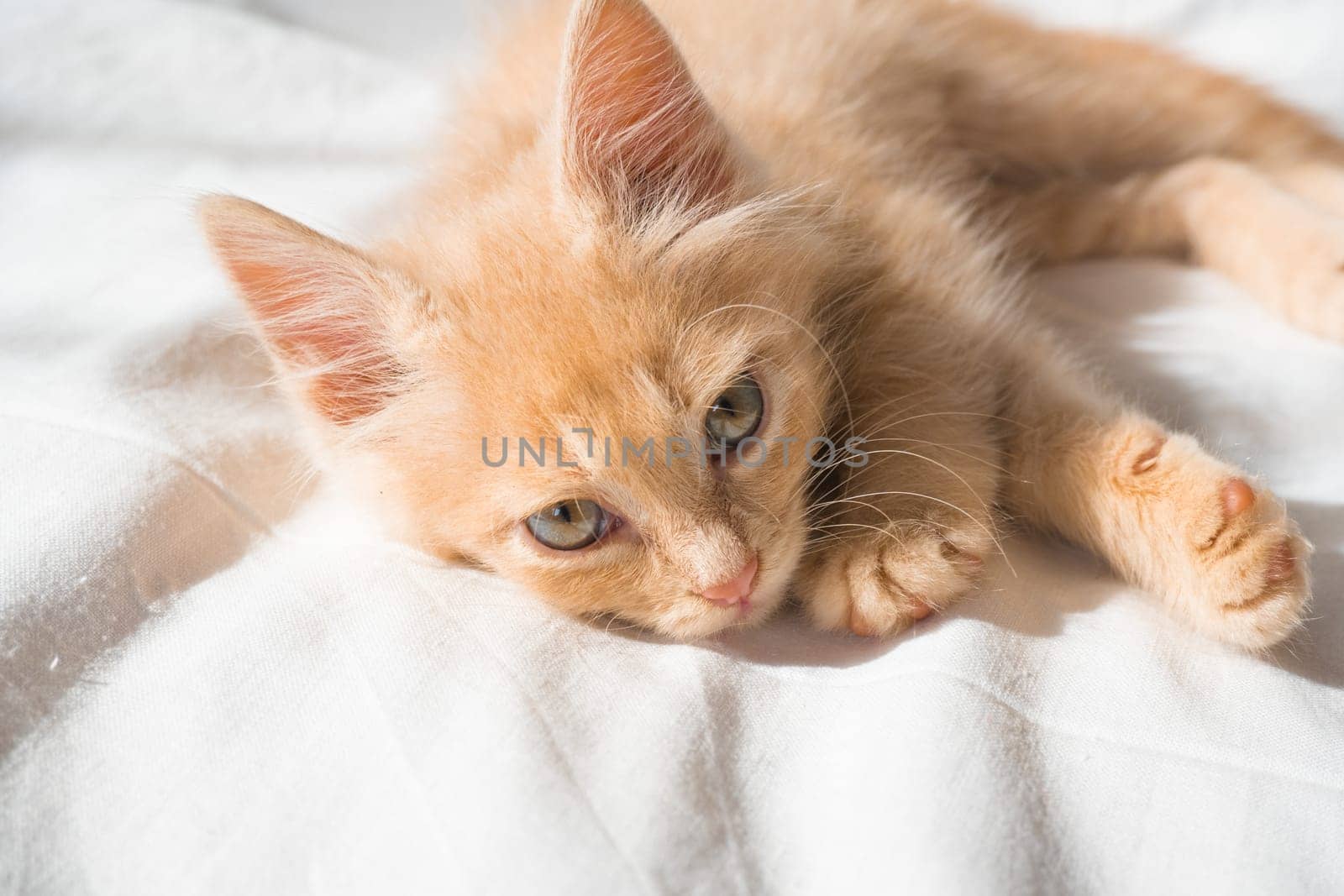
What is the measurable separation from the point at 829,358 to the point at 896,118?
0.76m

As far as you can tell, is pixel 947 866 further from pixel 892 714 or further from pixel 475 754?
pixel 475 754

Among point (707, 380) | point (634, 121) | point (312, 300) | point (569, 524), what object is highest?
point (634, 121)

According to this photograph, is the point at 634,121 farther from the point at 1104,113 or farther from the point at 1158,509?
the point at 1104,113

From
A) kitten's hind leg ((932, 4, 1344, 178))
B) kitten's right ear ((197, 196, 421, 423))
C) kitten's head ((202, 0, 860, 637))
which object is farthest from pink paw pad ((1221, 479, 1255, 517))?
kitten's hind leg ((932, 4, 1344, 178))

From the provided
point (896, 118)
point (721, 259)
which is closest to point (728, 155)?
point (721, 259)

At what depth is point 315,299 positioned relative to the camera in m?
1.15

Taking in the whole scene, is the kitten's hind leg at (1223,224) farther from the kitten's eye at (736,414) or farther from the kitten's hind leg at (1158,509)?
the kitten's eye at (736,414)

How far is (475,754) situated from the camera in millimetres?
910

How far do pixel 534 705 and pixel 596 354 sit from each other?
38 cm

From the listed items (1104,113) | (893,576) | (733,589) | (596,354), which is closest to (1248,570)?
(893,576)

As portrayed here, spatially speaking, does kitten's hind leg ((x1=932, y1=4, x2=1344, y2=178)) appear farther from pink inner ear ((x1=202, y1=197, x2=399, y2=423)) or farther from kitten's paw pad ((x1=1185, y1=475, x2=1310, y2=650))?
pink inner ear ((x1=202, y1=197, x2=399, y2=423))

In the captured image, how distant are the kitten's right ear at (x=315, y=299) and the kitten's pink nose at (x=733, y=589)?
488 millimetres

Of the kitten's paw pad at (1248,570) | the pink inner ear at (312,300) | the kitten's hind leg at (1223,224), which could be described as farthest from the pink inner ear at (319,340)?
the kitten's hind leg at (1223,224)

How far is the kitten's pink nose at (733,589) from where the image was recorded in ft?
3.47
